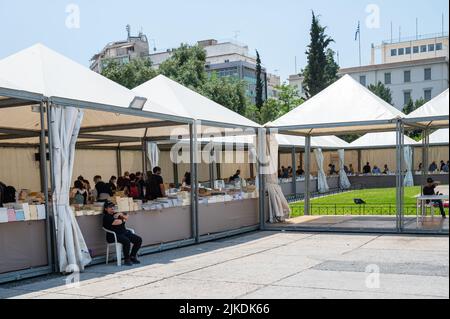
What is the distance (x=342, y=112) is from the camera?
14.9 m

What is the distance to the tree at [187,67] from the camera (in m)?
39.6

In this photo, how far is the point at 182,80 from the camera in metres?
39.5

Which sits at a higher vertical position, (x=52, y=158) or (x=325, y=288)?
(x=52, y=158)

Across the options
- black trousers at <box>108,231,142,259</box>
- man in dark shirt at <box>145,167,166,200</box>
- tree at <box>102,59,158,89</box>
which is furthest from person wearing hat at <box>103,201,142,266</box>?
tree at <box>102,59,158,89</box>

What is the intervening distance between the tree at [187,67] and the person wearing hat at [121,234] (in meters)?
29.4

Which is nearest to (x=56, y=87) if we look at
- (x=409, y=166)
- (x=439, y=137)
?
(x=439, y=137)

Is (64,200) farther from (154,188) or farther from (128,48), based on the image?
(128,48)

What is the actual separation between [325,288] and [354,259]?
8.72 ft

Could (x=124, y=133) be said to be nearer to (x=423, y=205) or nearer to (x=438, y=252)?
(x=423, y=205)

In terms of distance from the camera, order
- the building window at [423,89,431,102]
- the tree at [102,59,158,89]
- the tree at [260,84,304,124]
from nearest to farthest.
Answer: the tree at [102,59,158,89] → the tree at [260,84,304,124] → the building window at [423,89,431,102]

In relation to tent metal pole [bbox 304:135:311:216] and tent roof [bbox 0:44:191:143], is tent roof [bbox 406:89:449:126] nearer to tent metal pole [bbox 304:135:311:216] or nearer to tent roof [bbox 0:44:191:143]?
tent metal pole [bbox 304:135:311:216]

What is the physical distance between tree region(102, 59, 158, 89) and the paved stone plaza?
93.6 feet

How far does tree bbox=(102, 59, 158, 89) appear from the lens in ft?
129
